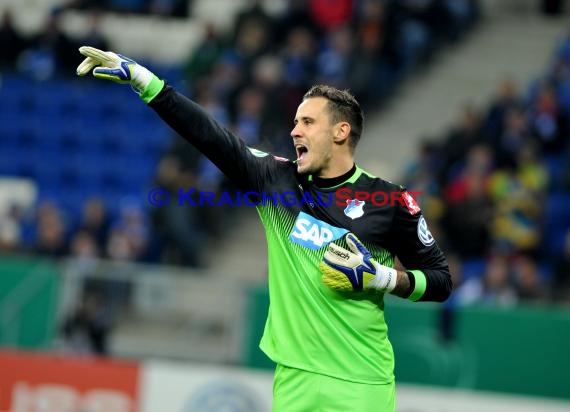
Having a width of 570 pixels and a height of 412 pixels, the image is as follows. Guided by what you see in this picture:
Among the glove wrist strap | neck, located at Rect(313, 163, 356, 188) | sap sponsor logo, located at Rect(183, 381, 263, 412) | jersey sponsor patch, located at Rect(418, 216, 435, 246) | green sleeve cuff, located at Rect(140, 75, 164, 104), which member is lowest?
sap sponsor logo, located at Rect(183, 381, 263, 412)

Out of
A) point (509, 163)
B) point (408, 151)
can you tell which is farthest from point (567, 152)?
point (408, 151)

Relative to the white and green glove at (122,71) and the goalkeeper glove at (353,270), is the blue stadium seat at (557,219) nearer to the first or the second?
the goalkeeper glove at (353,270)

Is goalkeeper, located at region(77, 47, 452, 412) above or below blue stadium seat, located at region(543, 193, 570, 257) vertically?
below

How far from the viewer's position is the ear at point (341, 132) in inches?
215

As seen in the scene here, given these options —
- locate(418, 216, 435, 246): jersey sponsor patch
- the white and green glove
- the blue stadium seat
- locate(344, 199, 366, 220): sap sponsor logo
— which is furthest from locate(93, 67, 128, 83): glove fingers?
the blue stadium seat

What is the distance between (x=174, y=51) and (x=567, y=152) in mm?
8426

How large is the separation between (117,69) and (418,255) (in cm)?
167

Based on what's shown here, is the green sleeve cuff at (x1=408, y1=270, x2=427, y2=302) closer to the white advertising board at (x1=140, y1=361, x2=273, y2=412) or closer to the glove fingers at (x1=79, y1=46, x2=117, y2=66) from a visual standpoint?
the glove fingers at (x1=79, y1=46, x2=117, y2=66)

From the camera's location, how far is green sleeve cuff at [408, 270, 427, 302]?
536 cm

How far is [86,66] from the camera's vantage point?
5023mm

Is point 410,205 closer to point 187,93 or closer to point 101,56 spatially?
point 101,56

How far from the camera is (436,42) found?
17.5 metres

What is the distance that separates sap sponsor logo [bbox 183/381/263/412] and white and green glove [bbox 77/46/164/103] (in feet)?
17.9

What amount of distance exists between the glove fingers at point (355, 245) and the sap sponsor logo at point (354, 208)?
6.4 inches
